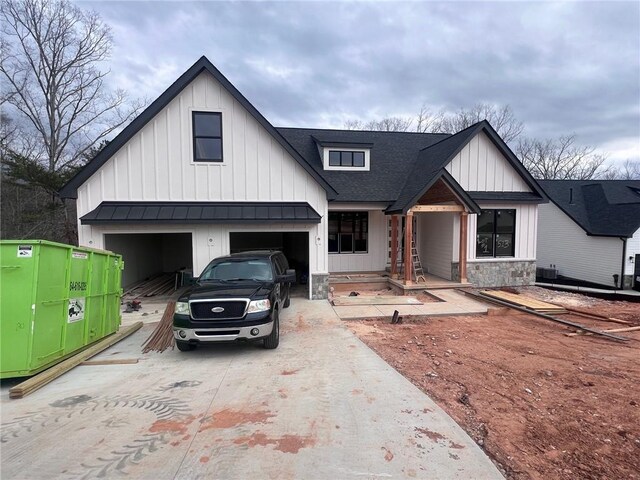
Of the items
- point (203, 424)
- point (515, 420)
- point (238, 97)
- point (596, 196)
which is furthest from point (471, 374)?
point (596, 196)

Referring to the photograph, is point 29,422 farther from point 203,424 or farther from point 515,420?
point 515,420

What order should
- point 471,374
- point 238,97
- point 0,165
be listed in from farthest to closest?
1. point 0,165
2. point 238,97
3. point 471,374

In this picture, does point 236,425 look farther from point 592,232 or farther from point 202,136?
point 592,232

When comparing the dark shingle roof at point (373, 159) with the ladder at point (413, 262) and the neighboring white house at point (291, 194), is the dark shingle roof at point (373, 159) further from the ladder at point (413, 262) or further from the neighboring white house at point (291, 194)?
the ladder at point (413, 262)

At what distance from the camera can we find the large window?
14.9m

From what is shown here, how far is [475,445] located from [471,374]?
2.20 m

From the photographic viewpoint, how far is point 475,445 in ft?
11.5

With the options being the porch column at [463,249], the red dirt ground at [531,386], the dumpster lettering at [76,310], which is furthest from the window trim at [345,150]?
the dumpster lettering at [76,310]

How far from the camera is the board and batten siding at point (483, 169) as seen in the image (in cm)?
1368

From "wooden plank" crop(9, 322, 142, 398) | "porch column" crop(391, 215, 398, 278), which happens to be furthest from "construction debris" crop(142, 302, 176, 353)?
"porch column" crop(391, 215, 398, 278)

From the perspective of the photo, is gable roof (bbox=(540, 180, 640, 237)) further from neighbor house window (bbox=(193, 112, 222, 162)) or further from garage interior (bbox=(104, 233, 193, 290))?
garage interior (bbox=(104, 233, 193, 290))

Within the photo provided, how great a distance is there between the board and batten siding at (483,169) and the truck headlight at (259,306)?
408 inches

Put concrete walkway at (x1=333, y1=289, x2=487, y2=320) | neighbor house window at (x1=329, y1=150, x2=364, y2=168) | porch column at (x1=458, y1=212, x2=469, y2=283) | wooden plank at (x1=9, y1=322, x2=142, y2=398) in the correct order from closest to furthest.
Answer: wooden plank at (x1=9, y1=322, x2=142, y2=398) < concrete walkway at (x1=333, y1=289, x2=487, y2=320) < porch column at (x1=458, y1=212, x2=469, y2=283) < neighbor house window at (x1=329, y1=150, x2=364, y2=168)

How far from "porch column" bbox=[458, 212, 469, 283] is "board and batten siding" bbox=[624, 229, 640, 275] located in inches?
444
